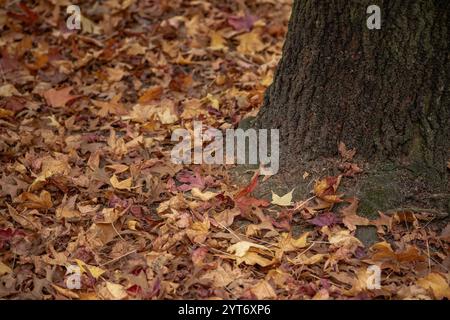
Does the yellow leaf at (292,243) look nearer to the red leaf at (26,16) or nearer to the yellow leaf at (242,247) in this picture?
the yellow leaf at (242,247)

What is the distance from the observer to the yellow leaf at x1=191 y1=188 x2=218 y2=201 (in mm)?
3197

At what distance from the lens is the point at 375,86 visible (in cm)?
310

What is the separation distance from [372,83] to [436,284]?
106 cm

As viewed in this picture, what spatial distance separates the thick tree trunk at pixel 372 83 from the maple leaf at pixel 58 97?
1694mm

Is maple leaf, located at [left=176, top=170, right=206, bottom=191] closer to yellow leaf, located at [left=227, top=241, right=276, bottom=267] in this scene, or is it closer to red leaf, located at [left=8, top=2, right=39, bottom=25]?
yellow leaf, located at [left=227, top=241, right=276, bottom=267]

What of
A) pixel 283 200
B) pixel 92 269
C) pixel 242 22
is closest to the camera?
pixel 92 269

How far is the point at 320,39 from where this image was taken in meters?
3.17

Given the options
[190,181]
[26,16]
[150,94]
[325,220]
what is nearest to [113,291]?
[190,181]

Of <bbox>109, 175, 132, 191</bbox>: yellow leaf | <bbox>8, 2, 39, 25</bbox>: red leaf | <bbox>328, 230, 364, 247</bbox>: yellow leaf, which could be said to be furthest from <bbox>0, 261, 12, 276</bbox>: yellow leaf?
<bbox>8, 2, 39, 25</bbox>: red leaf

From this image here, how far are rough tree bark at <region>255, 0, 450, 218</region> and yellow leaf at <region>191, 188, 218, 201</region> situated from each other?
17.3 inches

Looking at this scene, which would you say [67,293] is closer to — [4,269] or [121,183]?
[4,269]

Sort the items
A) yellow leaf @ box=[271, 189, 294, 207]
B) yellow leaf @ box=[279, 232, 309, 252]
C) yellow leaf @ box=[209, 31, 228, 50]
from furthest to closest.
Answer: yellow leaf @ box=[209, 31, 228, 50], yellow leaf @ box=[271, 189, 294, 207], yellow leaf @ box=[279, 232, 309, 252]

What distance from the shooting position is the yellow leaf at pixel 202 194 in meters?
3.20

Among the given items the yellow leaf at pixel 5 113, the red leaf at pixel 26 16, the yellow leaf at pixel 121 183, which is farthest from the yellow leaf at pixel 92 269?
the red leaf at pixel 26 16
